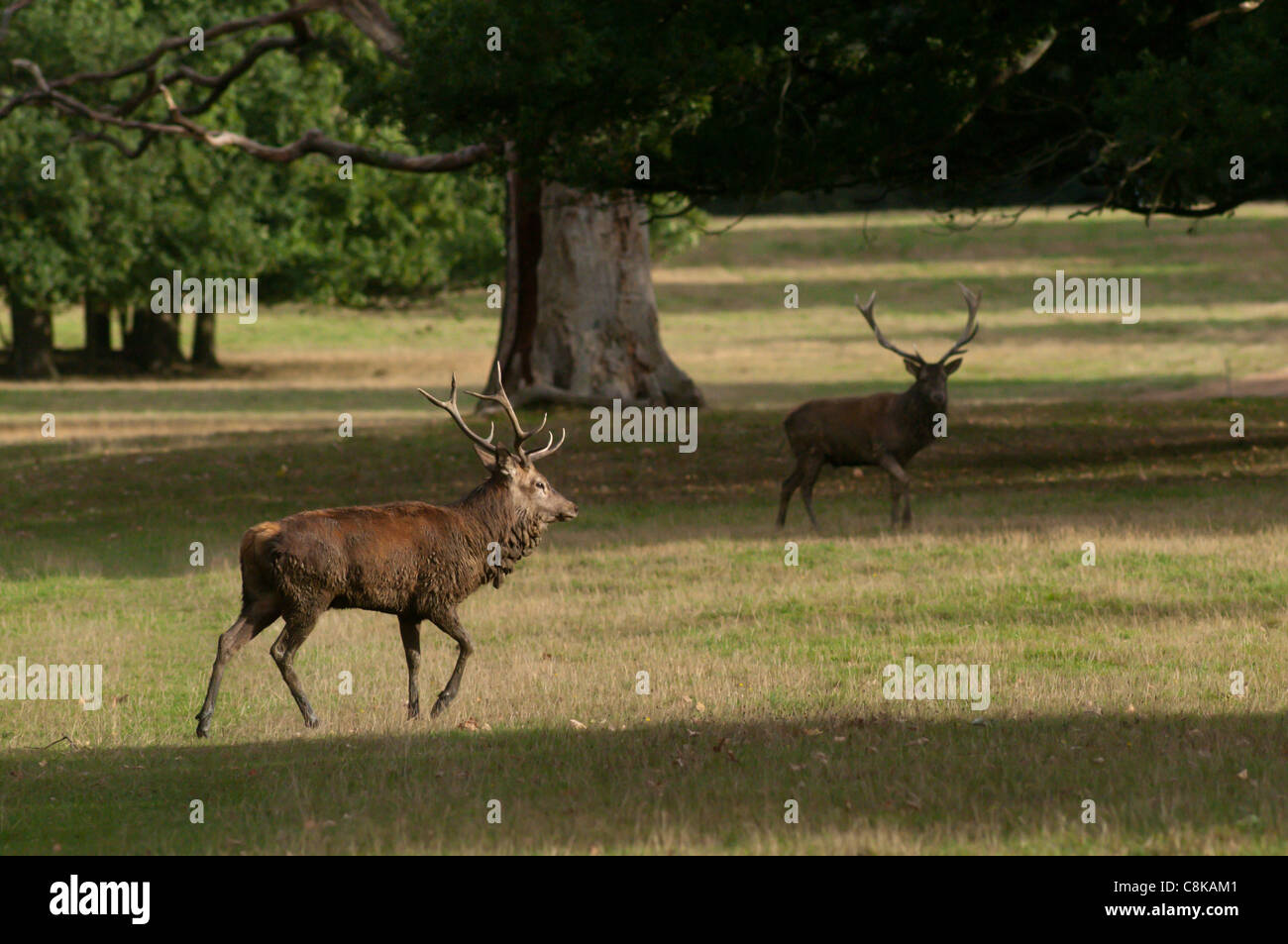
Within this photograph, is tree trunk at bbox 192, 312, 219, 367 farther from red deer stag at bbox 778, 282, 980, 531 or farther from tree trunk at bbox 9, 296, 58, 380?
red deer stag at bbox 778, 282, 980, 531

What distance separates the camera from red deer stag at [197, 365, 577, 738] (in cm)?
944

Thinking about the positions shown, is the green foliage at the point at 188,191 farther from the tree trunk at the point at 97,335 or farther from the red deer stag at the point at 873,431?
the red deer stag at the point at 873,431

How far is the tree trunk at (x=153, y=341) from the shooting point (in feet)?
165

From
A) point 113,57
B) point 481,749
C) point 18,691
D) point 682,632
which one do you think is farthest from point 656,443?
point 113,57

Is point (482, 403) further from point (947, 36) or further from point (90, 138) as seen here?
point (947, 36)

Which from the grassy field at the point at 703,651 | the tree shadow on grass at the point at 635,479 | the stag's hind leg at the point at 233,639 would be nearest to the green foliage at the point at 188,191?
the grassy field at the point at 703,651

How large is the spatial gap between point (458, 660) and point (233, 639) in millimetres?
1275

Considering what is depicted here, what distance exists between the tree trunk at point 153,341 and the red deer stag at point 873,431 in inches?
1380

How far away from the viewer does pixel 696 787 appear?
8.15m

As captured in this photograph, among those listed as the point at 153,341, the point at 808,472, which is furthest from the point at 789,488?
the point at 153,341

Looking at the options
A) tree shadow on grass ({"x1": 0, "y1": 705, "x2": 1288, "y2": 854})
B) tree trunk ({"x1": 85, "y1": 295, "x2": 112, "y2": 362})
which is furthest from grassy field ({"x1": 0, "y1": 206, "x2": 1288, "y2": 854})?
tree trunk ({"x1": 85, "y1": 295, "x2": 112, "y2": 362})

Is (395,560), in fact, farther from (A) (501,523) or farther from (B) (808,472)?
(B) (808,472)

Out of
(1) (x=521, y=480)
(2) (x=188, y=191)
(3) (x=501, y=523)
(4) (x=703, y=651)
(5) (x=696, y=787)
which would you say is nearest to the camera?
(5) (x=696, y=787)

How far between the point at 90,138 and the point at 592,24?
44.5 ft
